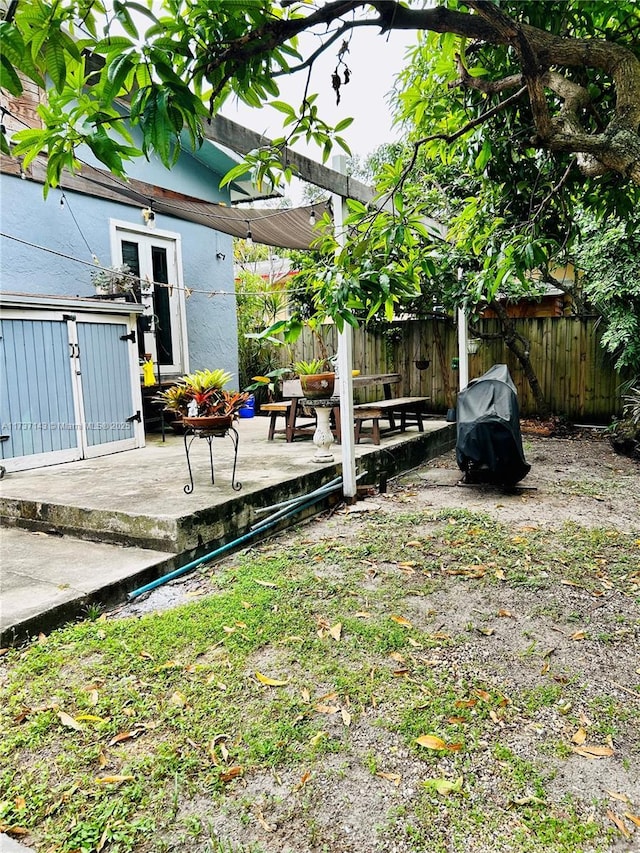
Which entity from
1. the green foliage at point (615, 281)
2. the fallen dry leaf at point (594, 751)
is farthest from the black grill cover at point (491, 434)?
the fallen dry leaf at point (594, 751)

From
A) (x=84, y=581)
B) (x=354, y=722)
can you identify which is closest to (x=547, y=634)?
(x=354, y=722)

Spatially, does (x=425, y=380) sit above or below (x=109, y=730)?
above

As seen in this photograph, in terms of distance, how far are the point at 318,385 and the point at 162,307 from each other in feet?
11.4

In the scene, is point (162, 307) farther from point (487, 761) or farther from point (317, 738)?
point (487, 761)

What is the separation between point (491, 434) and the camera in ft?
15.7

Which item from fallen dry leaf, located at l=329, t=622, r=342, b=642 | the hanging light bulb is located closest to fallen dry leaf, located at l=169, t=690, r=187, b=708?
fallen dry leaf, located at l=329, t=622, r=342, b=642

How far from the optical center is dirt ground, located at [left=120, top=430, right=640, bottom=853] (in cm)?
146

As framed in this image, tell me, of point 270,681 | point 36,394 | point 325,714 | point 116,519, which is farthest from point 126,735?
point 36,394

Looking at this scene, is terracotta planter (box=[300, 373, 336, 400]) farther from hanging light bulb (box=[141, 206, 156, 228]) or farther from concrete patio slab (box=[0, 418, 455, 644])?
hanging light bulb (box=[141, 206, 156, 228])

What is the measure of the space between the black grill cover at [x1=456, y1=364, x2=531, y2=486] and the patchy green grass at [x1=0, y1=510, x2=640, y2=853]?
1724mm

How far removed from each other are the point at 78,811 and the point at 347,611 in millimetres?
1482

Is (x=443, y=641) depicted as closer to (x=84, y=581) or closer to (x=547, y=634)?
(x=547, y=634)

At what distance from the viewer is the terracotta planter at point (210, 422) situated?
12.5ft

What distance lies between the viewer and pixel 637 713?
1.97m
